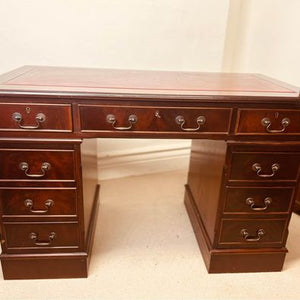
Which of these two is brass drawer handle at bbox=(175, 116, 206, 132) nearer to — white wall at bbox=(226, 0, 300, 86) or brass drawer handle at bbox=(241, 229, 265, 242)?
brass drawer handle at bbox=(241, 229, 265, 242)

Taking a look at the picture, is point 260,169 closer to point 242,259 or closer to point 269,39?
point 242,259

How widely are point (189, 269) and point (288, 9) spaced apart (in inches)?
65.5

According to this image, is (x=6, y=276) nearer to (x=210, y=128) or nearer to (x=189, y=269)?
(x=189, y=269)

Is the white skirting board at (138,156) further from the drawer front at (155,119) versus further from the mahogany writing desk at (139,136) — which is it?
the drawer front at (155,119)

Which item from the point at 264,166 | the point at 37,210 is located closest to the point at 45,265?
the point at 37,210

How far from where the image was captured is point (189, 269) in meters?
1.31

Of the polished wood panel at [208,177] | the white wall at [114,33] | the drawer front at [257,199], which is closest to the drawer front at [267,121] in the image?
the polished wood panel at [208,177]

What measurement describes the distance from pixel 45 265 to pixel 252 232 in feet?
3.00

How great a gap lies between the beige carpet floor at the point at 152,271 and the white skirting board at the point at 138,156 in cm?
39

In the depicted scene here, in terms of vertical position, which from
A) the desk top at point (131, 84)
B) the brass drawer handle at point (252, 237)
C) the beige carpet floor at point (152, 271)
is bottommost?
the beige carpet floor at point (152, 271)

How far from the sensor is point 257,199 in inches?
47.0

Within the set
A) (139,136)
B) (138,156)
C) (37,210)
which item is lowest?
(138,156)

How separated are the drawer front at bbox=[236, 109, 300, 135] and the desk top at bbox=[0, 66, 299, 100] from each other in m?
0.06

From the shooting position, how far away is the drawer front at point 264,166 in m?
1.13
